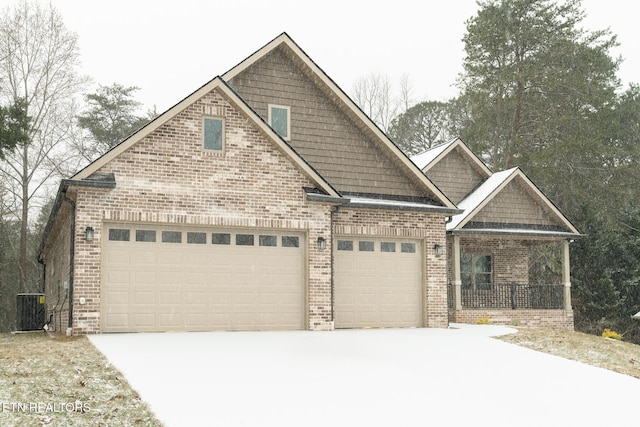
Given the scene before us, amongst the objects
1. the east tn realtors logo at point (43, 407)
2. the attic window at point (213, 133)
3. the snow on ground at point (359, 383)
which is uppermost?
the attic window at point (213, 133)

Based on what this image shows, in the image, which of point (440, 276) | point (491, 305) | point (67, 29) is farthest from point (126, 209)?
point (67, 29)

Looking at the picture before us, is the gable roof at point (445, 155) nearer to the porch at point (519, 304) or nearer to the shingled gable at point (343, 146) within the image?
the porch at point (519, 304)

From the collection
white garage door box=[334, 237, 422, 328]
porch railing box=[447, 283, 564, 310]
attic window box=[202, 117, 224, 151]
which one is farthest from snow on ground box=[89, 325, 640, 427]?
porch railing box=[447, 283, 564, 310]

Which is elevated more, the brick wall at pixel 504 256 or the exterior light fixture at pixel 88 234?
the exterior light fixture at pixel 88 234

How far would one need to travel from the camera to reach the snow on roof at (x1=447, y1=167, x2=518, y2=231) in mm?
23062

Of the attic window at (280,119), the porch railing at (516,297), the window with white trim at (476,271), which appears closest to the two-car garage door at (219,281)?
the attic window at (280,119)

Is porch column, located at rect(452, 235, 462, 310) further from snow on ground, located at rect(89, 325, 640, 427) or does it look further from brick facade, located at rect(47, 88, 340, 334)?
snow on ground, located at rect(89, 325, 640, 427)

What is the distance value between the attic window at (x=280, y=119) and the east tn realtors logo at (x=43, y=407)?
12089mm

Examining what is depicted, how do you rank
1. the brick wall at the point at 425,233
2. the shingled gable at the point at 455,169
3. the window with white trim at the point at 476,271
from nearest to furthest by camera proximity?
the brick wall at the point at 425,233
the window with white trim at the point at 476,271
the shingled gable at the point at 455,169

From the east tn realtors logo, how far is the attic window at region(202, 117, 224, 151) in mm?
8934

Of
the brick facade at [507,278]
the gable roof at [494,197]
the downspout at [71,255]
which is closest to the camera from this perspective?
the downspout at [71,255]

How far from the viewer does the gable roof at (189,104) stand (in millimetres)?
14748

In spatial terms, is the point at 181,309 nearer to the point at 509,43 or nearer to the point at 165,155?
the point at 165,155

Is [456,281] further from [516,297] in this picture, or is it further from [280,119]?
[280,119]
